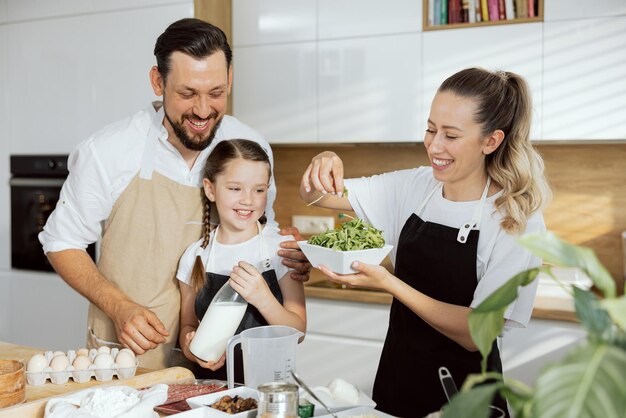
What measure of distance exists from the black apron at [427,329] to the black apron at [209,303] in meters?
0.35

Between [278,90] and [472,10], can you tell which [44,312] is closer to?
[278,90]

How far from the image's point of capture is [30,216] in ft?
12.3

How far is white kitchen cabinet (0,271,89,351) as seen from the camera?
12.0 ft

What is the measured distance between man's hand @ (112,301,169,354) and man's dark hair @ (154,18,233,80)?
0.67 m

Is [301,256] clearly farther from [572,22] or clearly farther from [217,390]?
[572,22]

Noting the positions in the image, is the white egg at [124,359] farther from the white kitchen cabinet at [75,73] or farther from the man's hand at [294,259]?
the white kitchen cabinet at [75,73]

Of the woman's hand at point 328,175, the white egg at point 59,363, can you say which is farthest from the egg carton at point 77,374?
the woman's hand at point 328,175

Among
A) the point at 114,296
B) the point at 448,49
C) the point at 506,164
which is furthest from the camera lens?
the point at 448,49

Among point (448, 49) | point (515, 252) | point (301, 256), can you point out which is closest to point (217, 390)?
point (301, 256)

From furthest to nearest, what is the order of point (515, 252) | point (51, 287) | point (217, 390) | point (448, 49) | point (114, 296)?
point (51, 287)
point (448, 49)
point (114, 296)
point (515, 252)
point (217, 390)

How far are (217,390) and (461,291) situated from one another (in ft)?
2.23

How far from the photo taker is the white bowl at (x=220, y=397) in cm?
129

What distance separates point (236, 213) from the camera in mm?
2023

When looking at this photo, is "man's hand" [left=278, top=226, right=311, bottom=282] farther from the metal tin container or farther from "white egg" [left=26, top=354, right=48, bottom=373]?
the metal tin container
